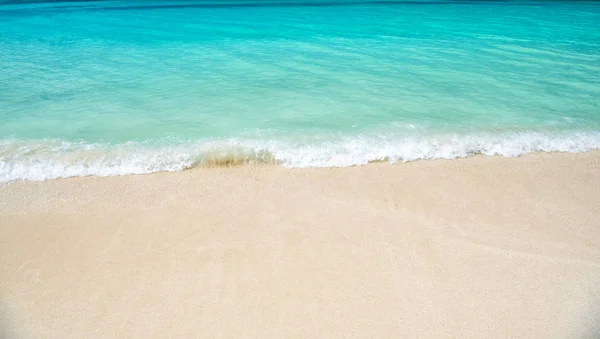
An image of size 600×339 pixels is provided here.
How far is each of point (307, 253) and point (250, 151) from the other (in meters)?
1.58

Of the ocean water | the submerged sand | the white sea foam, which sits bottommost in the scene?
the submerged sand

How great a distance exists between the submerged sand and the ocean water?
1.31ft

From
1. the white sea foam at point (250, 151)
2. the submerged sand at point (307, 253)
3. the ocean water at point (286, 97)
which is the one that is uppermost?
the ocean water at point (286, 97)

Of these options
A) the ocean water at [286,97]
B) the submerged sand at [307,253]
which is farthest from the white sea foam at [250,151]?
the submerged sand at [307,253]

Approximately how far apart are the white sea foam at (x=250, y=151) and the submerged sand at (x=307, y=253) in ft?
0.61

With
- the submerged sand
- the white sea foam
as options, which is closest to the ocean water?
the white sea foam

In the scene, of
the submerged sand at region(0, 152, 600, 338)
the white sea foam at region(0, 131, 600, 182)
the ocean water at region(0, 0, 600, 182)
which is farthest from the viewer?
the ocean water at region(0, 0, 600, 182)

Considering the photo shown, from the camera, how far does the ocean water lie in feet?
12.3

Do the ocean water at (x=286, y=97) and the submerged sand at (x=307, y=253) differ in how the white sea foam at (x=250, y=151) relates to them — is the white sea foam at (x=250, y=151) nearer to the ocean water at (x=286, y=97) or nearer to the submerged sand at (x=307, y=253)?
the ocean water at (x=286, y=97)

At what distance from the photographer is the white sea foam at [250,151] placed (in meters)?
3.46

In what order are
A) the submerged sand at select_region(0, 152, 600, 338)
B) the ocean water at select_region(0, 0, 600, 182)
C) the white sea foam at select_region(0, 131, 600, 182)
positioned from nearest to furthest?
the submerged sand at select_region(0, 152, 600, 338) < the white sea foam at select_region(0, 131, 600, 182) < the ocean water at select_region(0, 0, 600, 182)

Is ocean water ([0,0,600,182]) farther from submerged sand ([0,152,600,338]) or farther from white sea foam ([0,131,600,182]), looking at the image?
submerged sand ([0,152,600,338])

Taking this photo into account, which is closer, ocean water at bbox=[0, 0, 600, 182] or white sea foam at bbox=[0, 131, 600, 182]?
white sea foam at bbox=[0, 131, 600, 182]

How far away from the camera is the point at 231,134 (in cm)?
411
